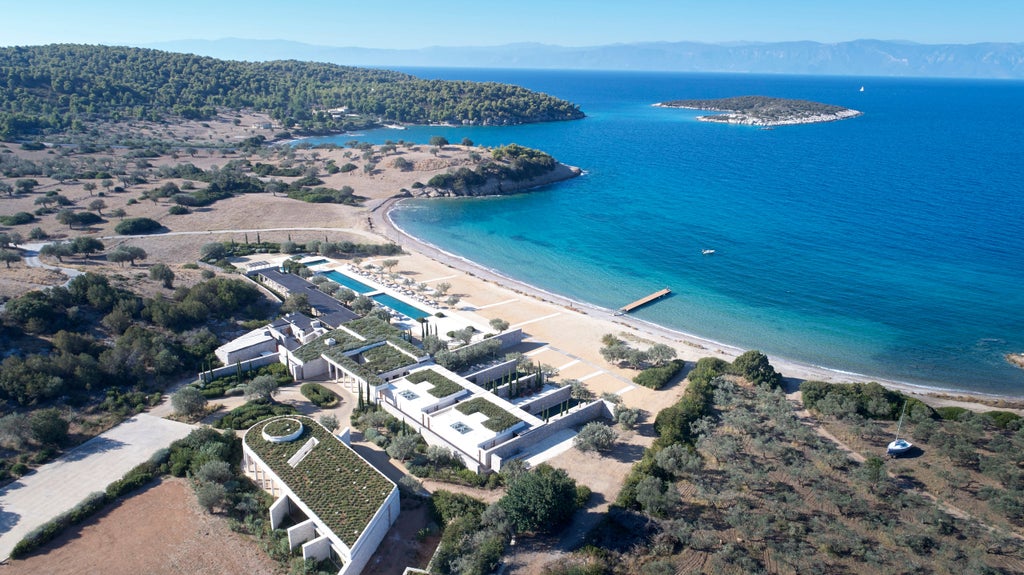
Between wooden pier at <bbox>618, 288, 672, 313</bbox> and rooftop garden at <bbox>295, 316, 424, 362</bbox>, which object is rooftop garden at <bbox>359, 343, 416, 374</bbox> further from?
wooden pier at <bbox>618, 288, 672, 313</bbox>

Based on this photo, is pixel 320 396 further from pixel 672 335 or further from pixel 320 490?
pixel 672 335

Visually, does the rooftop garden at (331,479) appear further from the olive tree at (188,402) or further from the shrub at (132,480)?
the olive tree at (188,402)

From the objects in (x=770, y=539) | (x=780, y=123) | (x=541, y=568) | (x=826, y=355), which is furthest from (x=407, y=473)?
(x=780, y=123)

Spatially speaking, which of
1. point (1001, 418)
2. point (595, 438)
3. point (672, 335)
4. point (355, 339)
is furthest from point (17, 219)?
point (1001, 418)

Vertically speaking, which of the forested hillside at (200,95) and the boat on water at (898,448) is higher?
the forested hillside at (200,95)

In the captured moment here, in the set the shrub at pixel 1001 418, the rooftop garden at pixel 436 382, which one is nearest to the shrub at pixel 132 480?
the rooftop garden at pixel 436 382

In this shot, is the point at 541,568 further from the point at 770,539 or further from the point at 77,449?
the point at 77,449

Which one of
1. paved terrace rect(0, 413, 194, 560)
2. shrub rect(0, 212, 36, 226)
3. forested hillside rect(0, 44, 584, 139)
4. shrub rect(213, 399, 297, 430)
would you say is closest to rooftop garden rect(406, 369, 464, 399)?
shrub rect(213, 399, 297, 430)
